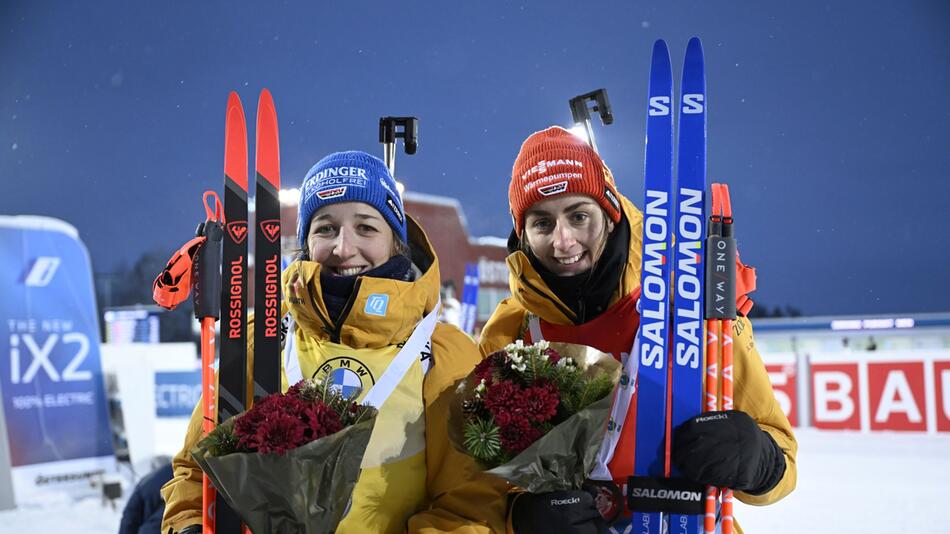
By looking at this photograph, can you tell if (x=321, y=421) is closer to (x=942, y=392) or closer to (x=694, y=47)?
(x=694, y=47)

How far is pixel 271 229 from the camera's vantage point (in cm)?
198

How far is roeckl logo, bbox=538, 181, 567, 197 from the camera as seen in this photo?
6.66 ft

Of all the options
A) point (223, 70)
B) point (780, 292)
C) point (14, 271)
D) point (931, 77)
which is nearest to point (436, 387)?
point (14, 271)

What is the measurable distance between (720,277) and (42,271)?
6.72 meters

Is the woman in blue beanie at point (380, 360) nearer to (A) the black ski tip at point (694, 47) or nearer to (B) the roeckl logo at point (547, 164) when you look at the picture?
(B) the roeckl logo at point (547, 164)

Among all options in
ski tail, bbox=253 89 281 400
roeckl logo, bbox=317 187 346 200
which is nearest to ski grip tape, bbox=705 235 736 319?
roeckl logo, bbox=317 187 346 200

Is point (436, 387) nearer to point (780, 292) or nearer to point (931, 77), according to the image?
point (931, 77)

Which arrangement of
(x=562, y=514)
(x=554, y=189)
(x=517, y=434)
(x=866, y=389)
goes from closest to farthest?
(x=517, y=434) < (x=562, y=514) < (x=554, y=189) < (x=866, y=389)

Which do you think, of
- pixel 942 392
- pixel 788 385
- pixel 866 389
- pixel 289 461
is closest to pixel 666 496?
pixel 289 461

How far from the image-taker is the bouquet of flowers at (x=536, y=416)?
1458mm

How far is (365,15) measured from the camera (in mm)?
48781

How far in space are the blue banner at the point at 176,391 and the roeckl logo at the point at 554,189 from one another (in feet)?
29.5

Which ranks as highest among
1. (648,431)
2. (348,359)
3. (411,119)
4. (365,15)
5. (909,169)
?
(365,15)

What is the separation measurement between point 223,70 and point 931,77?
61317 mm
